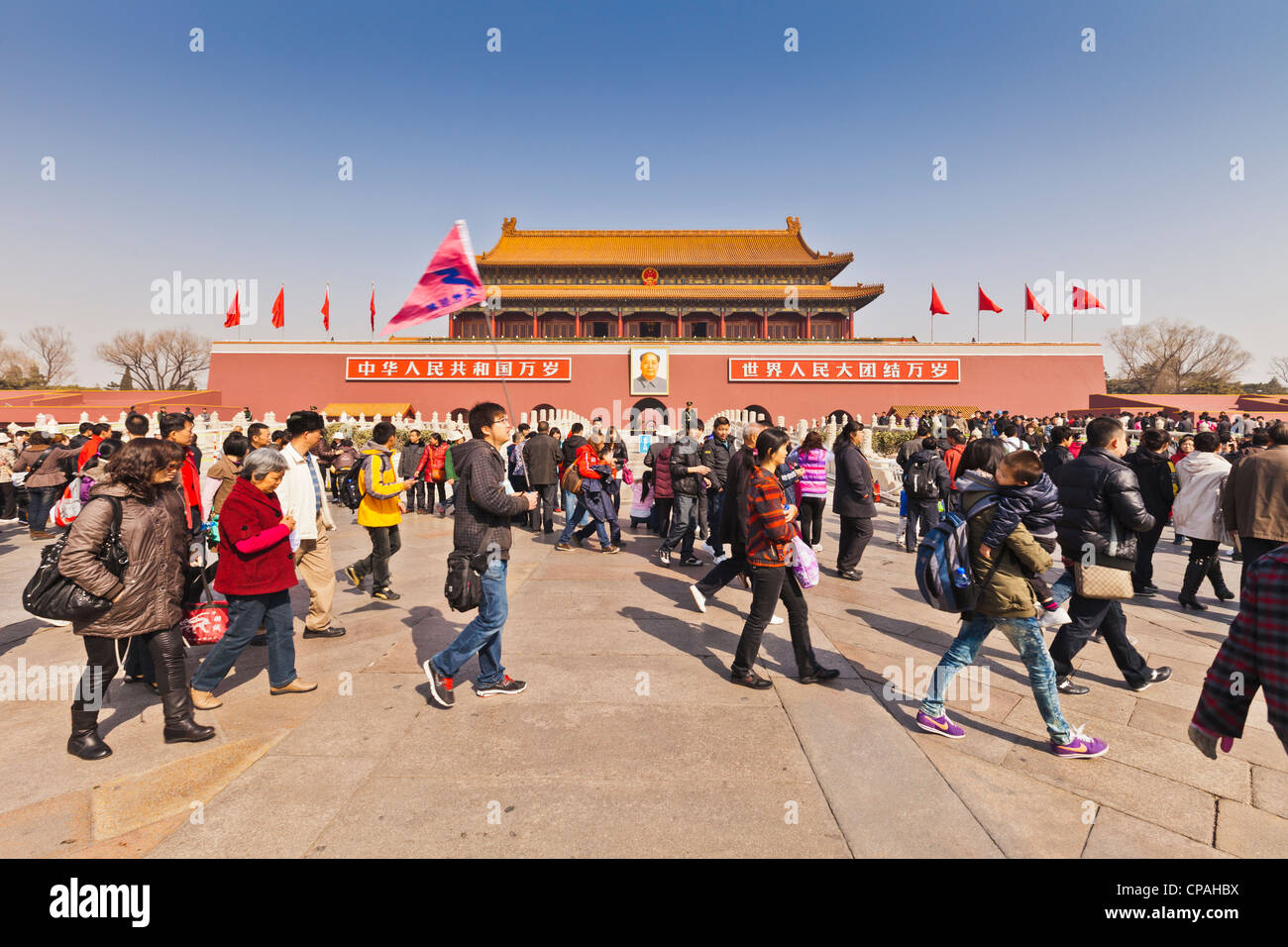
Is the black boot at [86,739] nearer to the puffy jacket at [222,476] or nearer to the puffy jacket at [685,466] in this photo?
the puffy jacket at [222,476]

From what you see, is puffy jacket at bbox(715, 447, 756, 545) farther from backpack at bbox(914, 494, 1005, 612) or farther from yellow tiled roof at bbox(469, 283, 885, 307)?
yellow tiled roof at bbox(469, 283, 885, 307)

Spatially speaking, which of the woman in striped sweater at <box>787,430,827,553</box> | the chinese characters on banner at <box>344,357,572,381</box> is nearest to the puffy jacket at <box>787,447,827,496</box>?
the woman in striped sweater at <box>787,430,827,553</box>

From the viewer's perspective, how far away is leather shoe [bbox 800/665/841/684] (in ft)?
12.8

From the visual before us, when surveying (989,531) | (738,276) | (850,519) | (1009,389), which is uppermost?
(738,276)

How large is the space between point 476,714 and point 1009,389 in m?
29.8

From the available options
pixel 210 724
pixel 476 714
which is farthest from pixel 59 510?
pixel 476 714

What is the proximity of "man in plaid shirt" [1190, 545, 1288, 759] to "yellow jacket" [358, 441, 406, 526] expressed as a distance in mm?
4994

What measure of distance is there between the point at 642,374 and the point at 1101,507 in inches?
967

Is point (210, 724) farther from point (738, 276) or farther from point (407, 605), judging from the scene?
point (738, 276)

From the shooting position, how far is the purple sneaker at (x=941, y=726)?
3.23 m

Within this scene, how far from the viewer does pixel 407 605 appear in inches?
216

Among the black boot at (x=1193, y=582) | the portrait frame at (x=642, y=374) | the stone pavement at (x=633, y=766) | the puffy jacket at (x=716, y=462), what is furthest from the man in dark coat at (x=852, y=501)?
the portrait frame at (x=642, y=374)

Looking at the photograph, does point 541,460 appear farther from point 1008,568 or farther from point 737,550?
point 1008,568

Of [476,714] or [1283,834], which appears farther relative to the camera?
[476,714]
